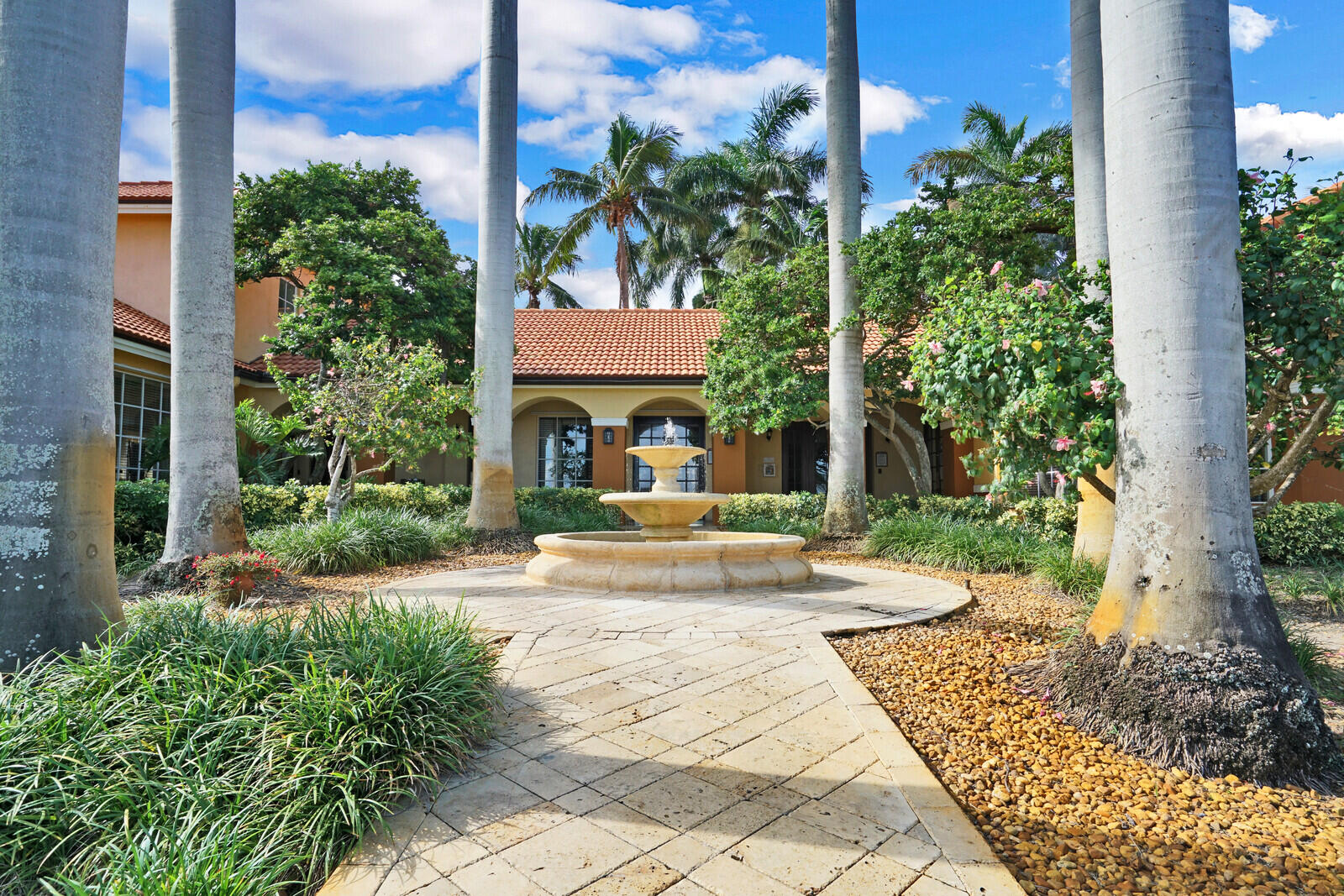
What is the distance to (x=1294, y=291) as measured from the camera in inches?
144

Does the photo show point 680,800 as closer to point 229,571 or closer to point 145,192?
point 229,571

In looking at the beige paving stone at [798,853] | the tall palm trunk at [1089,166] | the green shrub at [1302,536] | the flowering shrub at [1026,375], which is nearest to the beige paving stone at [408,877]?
the beige paving stone at [798,853]

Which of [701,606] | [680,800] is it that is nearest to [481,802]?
[680,800]

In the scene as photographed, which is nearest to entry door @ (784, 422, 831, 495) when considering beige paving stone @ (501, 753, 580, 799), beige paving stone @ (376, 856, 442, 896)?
beige paving stone @ (501, 753, 580, 799)

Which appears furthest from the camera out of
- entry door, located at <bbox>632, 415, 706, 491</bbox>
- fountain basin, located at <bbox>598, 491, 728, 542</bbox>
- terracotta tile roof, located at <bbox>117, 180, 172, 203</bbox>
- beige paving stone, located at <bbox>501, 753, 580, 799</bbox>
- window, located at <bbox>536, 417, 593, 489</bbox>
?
window, located at <bbox>536, 417, 593, 489</bbox>

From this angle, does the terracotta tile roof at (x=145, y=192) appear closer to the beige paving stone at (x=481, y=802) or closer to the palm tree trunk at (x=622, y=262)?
the palm tree trunk at (x=622, y=262)

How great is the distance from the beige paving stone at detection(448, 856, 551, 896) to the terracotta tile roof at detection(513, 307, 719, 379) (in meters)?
12.9

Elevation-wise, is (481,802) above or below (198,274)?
below

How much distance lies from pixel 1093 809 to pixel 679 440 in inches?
601

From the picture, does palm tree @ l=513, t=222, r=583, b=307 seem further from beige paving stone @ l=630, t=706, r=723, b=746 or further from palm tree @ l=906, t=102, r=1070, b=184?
beige paving stone @ l=630, t=706, r=723, b=746

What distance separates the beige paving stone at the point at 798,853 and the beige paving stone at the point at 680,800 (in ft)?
0.71

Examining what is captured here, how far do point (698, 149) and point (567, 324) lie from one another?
11.2 metres

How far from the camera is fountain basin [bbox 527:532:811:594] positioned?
627 cm

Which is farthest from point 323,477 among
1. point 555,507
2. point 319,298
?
point 555,507
